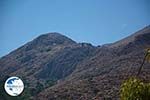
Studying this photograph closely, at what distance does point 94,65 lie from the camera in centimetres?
12219

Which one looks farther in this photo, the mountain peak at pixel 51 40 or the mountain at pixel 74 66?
the mountain peak at pixel 51 40

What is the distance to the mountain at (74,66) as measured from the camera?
299 feet

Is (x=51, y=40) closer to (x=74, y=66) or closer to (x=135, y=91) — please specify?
(x=74, y=66)

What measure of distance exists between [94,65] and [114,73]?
2173cm

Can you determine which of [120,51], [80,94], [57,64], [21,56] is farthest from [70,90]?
[21,56]

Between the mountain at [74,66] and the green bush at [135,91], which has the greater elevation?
the mountain at [74,66]

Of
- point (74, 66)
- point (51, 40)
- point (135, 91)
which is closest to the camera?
point (135, 91)

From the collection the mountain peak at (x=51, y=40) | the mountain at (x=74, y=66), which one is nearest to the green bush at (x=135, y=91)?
the mountain at (x=74, y=66)

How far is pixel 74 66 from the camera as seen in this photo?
455ft

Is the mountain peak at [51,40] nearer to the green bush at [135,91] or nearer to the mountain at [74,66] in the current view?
the mountain at [74,66]

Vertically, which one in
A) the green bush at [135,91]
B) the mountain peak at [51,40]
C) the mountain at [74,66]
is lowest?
the green bush at [135,91]

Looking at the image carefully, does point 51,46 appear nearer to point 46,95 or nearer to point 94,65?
point 94,65

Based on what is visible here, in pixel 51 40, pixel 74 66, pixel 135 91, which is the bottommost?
pixel 135 91

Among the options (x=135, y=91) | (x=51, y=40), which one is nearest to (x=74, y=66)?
(x=51, y=40)
